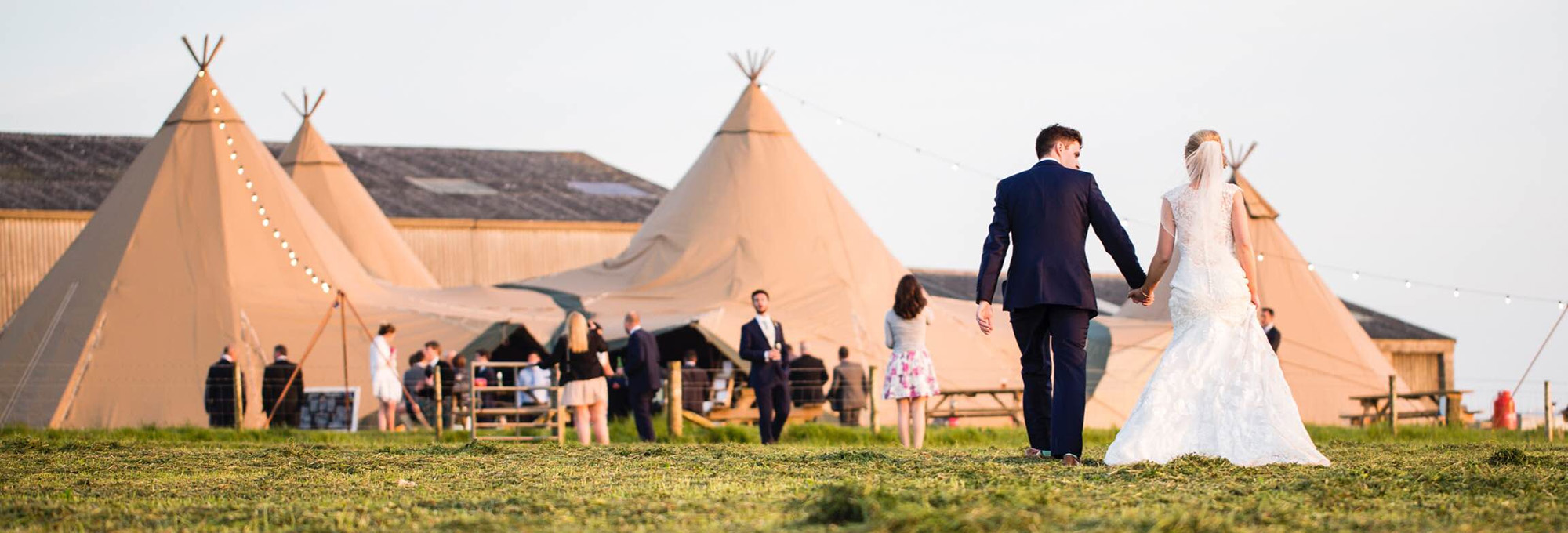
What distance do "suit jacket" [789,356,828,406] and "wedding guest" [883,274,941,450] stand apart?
6561 mm

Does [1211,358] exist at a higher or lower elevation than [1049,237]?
lower

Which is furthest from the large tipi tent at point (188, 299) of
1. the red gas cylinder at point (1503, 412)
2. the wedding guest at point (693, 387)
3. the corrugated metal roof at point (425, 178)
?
the corrugated metal roof at point (425, 178)

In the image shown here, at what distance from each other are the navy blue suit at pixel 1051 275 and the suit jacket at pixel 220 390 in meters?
11.7

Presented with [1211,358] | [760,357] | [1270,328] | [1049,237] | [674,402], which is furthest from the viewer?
[1270,328]

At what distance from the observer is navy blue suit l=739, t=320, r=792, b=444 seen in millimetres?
13688

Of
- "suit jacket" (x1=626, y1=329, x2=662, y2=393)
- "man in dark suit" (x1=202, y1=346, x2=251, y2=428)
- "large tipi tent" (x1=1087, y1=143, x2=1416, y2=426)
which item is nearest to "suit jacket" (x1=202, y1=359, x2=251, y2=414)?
"man in dark suit" (x1=202, y1=346, x2=251, y2=428)

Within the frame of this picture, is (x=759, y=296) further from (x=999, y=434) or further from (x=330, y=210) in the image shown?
(x=330, y=210)

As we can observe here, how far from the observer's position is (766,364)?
1380cm

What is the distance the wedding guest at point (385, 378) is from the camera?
18.4 m

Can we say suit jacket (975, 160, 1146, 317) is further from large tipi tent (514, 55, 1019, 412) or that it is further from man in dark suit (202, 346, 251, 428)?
large tipi tent (514, 55, 1019, 412)

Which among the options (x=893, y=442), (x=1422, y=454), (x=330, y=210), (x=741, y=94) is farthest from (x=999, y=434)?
(x=330, y=210)

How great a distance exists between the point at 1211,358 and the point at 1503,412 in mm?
13708

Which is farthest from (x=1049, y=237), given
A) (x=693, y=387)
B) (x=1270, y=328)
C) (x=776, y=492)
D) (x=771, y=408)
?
(x=693, y=387)

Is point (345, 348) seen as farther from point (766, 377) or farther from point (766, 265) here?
point (766, 377)
